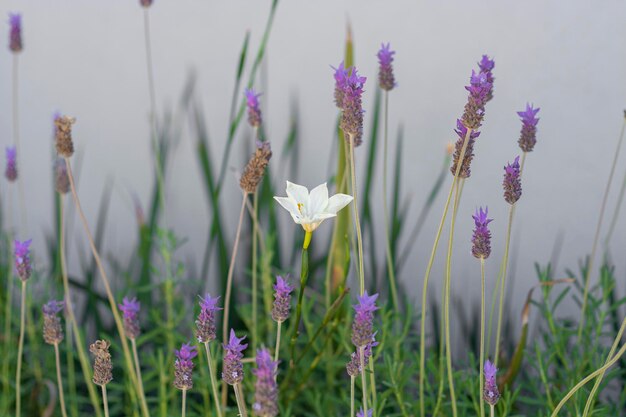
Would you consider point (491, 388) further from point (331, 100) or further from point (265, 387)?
point (331, 100)

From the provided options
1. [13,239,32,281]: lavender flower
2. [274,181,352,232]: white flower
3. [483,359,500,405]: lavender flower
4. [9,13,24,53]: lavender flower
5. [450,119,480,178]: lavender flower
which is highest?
[9,13,24,53]: lavender flower

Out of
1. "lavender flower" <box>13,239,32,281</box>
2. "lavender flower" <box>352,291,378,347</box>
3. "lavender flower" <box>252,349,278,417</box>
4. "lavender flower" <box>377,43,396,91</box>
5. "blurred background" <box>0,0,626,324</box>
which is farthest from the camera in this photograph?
"blurred background" <box>0,0,626,324</box>

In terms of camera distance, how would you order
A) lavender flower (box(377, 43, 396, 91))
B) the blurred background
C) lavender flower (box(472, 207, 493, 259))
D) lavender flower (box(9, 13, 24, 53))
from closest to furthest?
1. lavender flower (box(472, 207, 493, 259))
2. lavender flower (box(377, 43, 396, 91))
3. lavender flower (box(9, 13, 24, 53))
4. the blurred background

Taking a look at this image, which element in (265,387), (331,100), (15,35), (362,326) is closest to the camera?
(265,387)

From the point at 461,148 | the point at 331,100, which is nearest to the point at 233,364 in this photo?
the point at 461,148

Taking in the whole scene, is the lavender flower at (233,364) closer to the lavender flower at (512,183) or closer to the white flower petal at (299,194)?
the white flower petal at (299,194)

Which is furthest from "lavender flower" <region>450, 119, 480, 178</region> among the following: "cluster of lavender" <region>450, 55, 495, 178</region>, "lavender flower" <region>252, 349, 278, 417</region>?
"lavender flower" <region>252, 349, 278, 417</region>

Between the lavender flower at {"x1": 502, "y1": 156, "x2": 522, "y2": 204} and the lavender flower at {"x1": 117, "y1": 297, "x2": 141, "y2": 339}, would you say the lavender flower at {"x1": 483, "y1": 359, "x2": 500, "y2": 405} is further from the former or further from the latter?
the lavender flower at {"x1": 117, "y1": 297, "x2": 141, "y2": 339}
